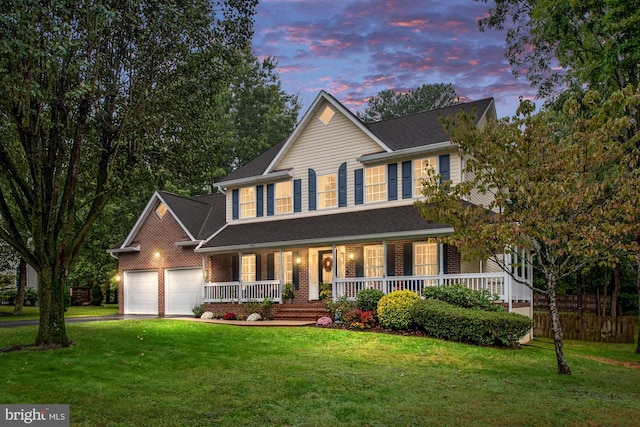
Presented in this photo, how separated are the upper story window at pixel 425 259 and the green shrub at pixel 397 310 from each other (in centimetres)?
311

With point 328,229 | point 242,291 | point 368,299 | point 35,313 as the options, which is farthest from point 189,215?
point 368,299

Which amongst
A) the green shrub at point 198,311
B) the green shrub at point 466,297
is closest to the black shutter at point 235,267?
the green shrub at point 198,311

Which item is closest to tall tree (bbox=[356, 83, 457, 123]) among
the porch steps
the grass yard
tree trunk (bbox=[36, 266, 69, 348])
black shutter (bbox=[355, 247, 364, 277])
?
black shutter (bbox=[355, 247, 364, 277])

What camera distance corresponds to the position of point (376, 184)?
77.6 ft

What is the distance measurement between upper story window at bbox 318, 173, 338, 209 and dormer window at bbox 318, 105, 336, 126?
8.29 ft

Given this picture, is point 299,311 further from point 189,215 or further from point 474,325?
point 189,215

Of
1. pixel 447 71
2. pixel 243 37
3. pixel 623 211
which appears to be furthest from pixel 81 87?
pixel 447 71

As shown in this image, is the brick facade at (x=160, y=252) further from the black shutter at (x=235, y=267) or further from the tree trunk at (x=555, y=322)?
the tree trunk at (x=555, y=322)

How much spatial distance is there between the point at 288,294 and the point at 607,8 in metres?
16.1

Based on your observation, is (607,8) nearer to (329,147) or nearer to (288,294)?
(329,147)

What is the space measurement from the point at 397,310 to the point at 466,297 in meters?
2.34

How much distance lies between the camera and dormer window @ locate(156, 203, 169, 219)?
93.7 feet

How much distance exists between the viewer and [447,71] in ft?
111
